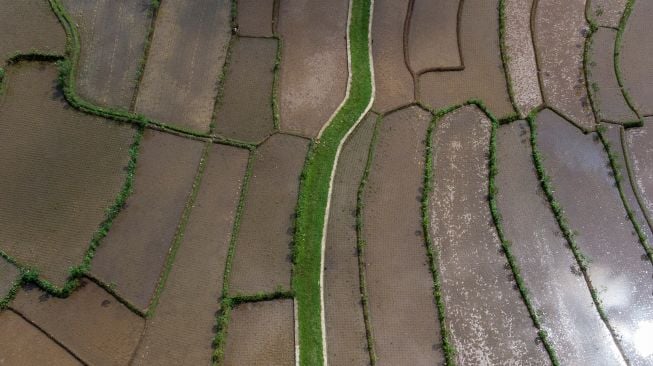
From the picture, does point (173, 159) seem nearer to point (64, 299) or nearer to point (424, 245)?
point (64, 299)

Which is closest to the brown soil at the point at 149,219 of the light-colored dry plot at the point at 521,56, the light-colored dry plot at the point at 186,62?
the light-colored dry plot at the point at 186,62

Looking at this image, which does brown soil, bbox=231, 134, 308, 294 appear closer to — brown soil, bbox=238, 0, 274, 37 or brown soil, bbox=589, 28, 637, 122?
brown soil, bbox=238, 0, 274, 37

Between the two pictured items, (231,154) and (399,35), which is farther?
(399,35)

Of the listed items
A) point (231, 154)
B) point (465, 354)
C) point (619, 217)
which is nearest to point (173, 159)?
point (231, 154)

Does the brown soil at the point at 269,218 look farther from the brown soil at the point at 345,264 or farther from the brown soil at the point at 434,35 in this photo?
the brown soil at the point at 434,35

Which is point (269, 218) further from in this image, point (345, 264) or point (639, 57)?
point (639, 57)
